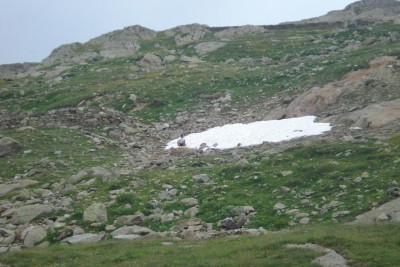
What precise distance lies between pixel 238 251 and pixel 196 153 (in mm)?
19508

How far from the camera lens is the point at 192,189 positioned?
24.9 metres

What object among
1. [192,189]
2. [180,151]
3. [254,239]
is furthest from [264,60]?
[254,239]

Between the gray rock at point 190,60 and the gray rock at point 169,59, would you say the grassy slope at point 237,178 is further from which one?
the gray rock at point 169,59

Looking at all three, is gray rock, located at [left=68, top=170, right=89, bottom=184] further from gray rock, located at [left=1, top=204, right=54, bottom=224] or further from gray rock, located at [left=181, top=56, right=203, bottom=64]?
gray rock, located at [left=181, top=56, right=203, bottom=64]

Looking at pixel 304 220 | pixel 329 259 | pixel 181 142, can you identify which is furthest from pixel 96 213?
pixel 181 142

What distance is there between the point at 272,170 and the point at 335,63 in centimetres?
2838

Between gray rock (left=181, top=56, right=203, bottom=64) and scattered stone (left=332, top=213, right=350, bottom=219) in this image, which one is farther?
gray rock (left=181, top=56, right=203, bottom=64)

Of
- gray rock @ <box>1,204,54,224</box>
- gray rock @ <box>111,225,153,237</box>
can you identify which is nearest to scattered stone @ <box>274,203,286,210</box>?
gray rock @ <box>111,225,153,237</box>

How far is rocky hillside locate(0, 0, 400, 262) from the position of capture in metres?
20.4

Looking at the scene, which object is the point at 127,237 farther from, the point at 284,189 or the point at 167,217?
the point at 284,189

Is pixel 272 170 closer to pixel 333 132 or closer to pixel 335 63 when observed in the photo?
pixel 333 132

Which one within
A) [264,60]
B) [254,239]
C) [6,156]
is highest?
[264,60]

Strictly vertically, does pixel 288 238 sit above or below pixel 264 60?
below

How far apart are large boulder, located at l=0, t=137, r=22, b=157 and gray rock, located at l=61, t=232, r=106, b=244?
56.2 feet
